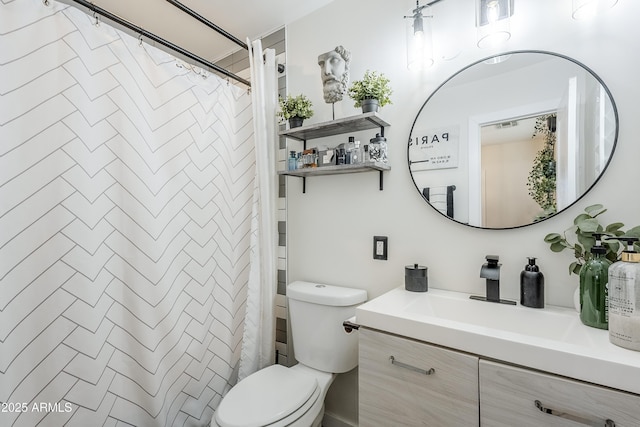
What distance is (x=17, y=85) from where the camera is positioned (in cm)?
100

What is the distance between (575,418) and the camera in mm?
703

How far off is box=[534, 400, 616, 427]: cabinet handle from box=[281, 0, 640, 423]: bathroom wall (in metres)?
0.49

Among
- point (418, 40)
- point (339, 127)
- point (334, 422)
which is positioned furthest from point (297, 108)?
point (334, 422)

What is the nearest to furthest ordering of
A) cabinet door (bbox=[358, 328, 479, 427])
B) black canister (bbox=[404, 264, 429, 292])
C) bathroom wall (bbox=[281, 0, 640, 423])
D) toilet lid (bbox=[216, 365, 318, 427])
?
cabinet door (bbox=[358, 328, 479, 427]), bathroom wall (bbox=[281, 0, 640, 423]), toilet lid (bbox=[216, 365, 318, 427]), black canister (bbox=[404, 264, 429, 292])

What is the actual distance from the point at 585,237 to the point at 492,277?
1.00ft

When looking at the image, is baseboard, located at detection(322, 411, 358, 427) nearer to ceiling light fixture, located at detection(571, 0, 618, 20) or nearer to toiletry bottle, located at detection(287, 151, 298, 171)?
toiletry bottle, located at detection(287, 151, 298, 171)

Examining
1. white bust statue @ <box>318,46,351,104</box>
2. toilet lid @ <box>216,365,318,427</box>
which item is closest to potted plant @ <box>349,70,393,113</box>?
white bust statue @ <box>318,46,351,104</box>

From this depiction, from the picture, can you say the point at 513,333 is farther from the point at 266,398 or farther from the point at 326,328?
the point at 266,398

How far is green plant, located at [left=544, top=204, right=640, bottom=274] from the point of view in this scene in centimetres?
91

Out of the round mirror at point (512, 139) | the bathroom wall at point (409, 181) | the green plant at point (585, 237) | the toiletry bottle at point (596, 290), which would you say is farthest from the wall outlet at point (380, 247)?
the toiletry bottle at point (596, 290)

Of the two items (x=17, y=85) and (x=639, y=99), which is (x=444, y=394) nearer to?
(x=639, y=99)

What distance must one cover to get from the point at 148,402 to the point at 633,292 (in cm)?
179

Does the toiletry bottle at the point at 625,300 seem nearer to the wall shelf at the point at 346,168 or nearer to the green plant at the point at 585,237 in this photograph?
the green plant at the point at 585,237

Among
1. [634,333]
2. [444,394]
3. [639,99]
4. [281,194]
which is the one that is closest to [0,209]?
[281,194]
